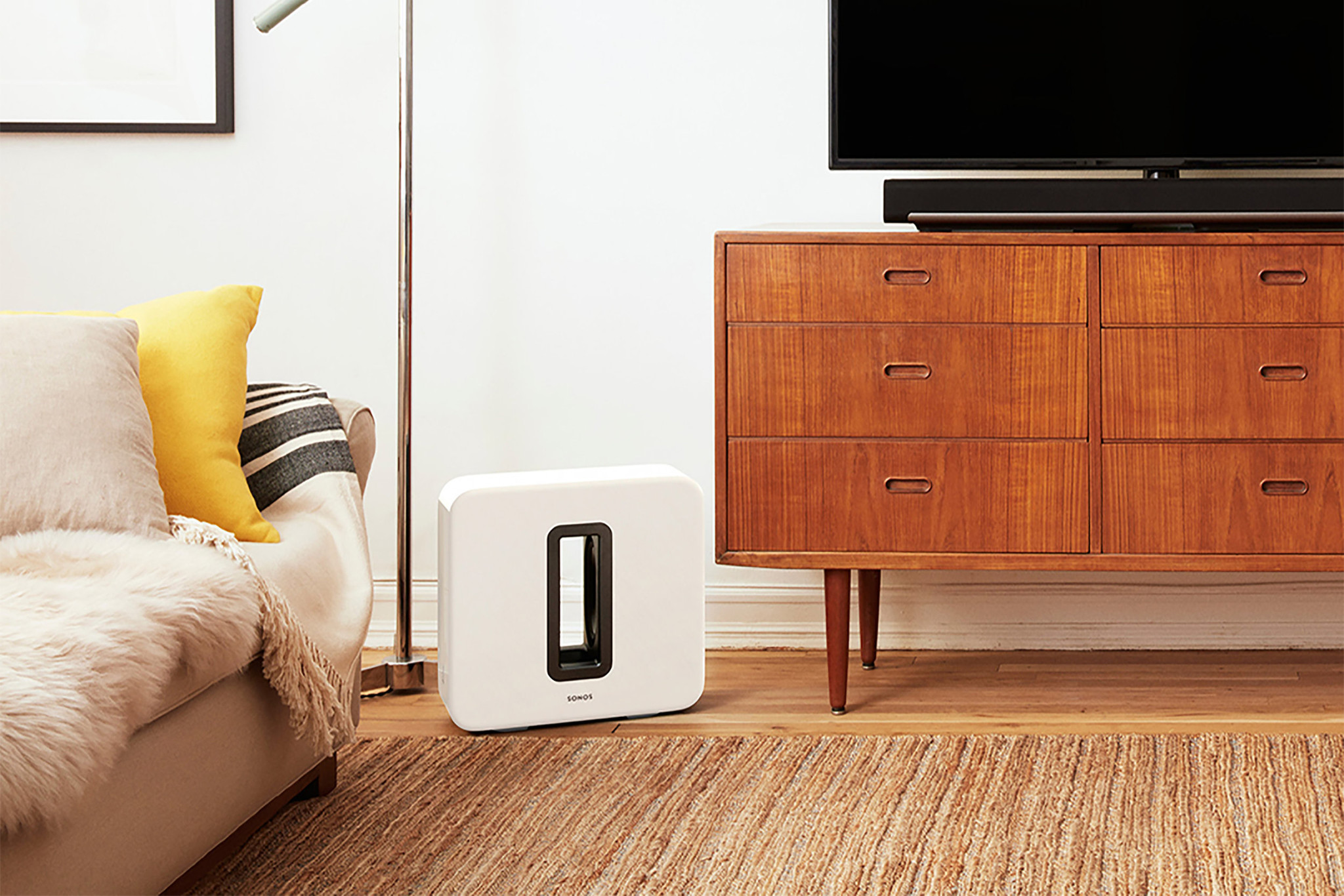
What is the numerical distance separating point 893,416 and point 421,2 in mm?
1330

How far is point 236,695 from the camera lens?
125 centimetres

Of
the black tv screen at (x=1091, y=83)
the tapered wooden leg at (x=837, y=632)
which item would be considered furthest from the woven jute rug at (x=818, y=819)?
the black tv screen at (x=1091, y=83)

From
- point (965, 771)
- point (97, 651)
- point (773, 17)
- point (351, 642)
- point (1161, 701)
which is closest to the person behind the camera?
point (97, 651)

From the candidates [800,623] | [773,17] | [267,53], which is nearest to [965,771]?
[800,623]

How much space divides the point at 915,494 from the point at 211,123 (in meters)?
1.64

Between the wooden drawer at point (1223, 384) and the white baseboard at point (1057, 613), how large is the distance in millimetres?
571

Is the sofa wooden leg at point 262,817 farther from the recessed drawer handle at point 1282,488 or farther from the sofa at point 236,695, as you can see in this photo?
the recessed drawer handle at point 1282,488

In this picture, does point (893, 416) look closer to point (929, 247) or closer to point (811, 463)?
point (811, 463)

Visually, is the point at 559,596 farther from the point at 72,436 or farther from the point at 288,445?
the point at 72,436

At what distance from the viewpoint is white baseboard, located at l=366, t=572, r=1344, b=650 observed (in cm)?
229

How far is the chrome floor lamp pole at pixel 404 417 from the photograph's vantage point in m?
2.07

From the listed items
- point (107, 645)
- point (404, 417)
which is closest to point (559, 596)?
point (404, 417)

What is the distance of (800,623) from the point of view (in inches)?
92.9

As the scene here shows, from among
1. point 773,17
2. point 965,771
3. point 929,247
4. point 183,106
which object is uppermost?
point 773,17
